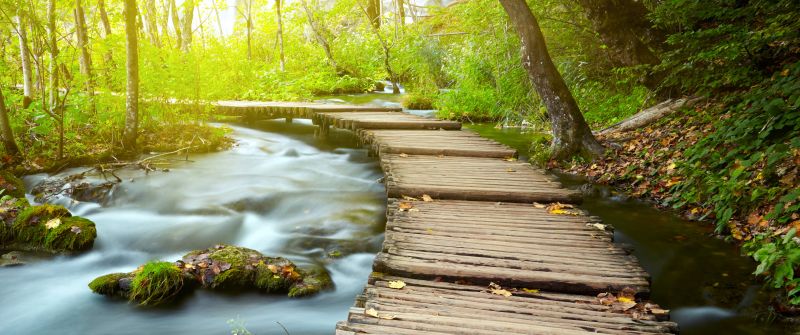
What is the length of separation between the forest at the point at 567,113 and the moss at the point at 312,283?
0.01m

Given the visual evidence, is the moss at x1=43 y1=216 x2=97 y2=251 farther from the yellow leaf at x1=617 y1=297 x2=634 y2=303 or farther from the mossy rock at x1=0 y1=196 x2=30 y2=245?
the yellow leaf at x1=617 y1=297 x2=634 y2=303

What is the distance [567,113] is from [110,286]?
20.4 feet

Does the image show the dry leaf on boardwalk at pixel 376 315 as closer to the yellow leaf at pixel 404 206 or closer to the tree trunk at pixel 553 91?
the yellow leaf at pixel 404 206

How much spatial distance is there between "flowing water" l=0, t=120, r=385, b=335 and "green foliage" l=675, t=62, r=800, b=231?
379 centimetres

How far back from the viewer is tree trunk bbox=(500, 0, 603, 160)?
294 inches

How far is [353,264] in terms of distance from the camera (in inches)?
214

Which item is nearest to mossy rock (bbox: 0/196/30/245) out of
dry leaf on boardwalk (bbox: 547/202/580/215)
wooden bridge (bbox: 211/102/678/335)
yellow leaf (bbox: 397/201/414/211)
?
wooden bridge (bbox: 211/102/678/335)

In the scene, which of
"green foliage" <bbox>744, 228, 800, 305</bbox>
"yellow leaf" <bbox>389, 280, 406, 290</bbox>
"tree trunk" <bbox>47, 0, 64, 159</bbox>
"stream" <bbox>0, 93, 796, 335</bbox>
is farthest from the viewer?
"tree trunk" <bbox>47, 0, 64, 159</bbox>

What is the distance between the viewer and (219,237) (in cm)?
625

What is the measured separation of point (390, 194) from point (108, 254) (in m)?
3.17

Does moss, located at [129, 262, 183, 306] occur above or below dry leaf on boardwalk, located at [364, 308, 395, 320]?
below

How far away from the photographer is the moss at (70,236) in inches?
219

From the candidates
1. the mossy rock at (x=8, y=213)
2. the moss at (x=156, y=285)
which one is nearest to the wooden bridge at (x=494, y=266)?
the moss at (x=156, y=285)

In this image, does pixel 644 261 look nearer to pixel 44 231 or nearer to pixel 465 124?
pixel 44 231
